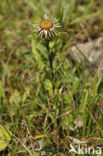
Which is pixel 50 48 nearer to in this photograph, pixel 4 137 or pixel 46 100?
pixel 46 100

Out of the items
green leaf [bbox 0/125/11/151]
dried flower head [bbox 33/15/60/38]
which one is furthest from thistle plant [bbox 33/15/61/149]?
green leaf [bbox 0/125/11/151]

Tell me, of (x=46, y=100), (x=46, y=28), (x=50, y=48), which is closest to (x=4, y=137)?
(x=46, y=100)

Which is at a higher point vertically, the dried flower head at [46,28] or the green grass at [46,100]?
the dried flower head at [46,28]

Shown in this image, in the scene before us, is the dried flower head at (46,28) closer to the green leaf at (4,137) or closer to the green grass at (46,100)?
the green grass at (46,100)

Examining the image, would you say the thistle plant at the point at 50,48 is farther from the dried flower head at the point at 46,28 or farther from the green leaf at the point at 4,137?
the green leaf at the point at 4,137

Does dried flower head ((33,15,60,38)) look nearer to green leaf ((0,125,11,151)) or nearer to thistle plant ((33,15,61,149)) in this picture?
thistle plant ((33,15,61,149))

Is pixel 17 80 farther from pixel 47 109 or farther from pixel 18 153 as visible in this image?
pixel 18 153

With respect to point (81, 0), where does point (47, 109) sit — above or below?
below

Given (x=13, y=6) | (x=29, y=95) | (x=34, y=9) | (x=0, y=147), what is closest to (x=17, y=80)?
(x=29, y=95)

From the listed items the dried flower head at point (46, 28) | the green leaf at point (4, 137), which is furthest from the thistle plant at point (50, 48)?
the green leaf at point (4, 137)
